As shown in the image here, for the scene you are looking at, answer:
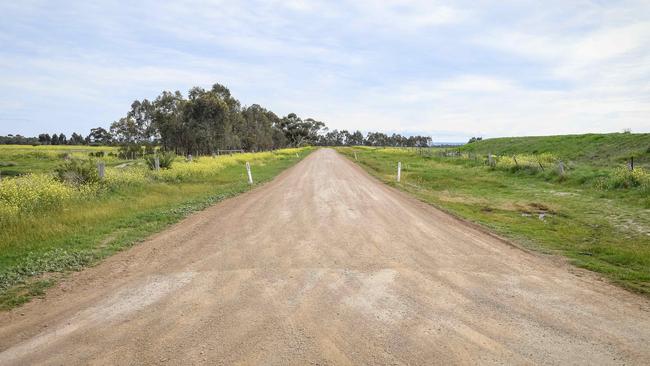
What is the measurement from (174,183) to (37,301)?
1485 cm

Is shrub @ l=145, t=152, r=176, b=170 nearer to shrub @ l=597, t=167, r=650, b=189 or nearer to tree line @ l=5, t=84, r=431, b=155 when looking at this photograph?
shrub @ l=597, t=167, r=650, b=189

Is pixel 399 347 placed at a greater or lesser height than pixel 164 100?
lesser

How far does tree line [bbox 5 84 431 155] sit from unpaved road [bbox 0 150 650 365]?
2144 inches

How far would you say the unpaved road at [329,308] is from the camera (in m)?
4.07

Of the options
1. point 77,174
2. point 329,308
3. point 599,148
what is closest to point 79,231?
point 77,174

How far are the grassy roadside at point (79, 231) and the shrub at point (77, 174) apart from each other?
87 centimetres

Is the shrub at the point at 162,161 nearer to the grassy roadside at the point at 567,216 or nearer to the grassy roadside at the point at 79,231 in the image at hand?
the grassy roadside at the point at 79,231

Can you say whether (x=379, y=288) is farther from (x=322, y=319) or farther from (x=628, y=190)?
(x=628, y=190)

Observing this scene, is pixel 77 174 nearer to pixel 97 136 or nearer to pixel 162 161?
pixel 162 161

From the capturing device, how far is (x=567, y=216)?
1252cm

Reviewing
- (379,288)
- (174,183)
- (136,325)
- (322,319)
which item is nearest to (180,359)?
(136,325)

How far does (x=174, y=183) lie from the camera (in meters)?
20.0

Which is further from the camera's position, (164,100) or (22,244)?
(164,100)

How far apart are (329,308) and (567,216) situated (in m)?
10.6
